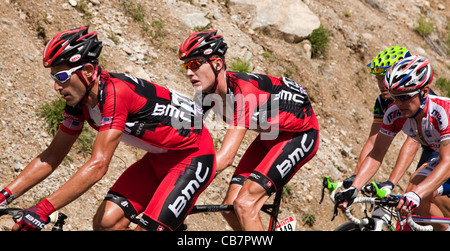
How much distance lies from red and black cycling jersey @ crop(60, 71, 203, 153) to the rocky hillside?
2.96 metres

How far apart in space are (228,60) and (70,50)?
22.6 ft

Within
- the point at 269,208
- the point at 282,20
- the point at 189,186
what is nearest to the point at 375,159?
the point at 269,208

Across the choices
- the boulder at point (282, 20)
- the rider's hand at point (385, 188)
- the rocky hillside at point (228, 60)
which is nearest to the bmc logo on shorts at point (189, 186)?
the rider's hand at point (385, 188)

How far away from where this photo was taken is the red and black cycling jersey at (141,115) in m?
4.34

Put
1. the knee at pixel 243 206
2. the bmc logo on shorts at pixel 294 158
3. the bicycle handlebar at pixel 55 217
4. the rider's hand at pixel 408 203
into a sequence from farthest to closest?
the bmc logo on shorts at pixel 294 158 < the knee at pixel 243 206 < the rider's hand at pixel 408 203 < the bicycle handlebar at pixel 55 217

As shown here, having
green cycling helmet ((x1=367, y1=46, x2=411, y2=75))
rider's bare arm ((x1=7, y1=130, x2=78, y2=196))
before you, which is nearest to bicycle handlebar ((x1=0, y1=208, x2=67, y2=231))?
rider's bare arm ((x1=7, y1=130, x2=78, y2=196))

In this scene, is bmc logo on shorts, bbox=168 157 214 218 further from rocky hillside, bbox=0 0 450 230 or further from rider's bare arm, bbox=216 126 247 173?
rocky hillside, bbox=0 0 450 230

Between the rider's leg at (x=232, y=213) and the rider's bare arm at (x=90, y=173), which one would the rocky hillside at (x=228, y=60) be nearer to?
the rider's leg at (x=232, y=213)

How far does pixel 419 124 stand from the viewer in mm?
5574

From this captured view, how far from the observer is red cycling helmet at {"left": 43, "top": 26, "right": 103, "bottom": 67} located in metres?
4.20

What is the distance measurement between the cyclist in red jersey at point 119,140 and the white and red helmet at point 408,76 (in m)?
1.91

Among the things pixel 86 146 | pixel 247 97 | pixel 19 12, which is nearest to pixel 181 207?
pixel 247 97

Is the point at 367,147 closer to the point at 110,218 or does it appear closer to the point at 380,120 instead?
the point at 380,120

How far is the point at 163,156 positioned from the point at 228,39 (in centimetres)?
676
